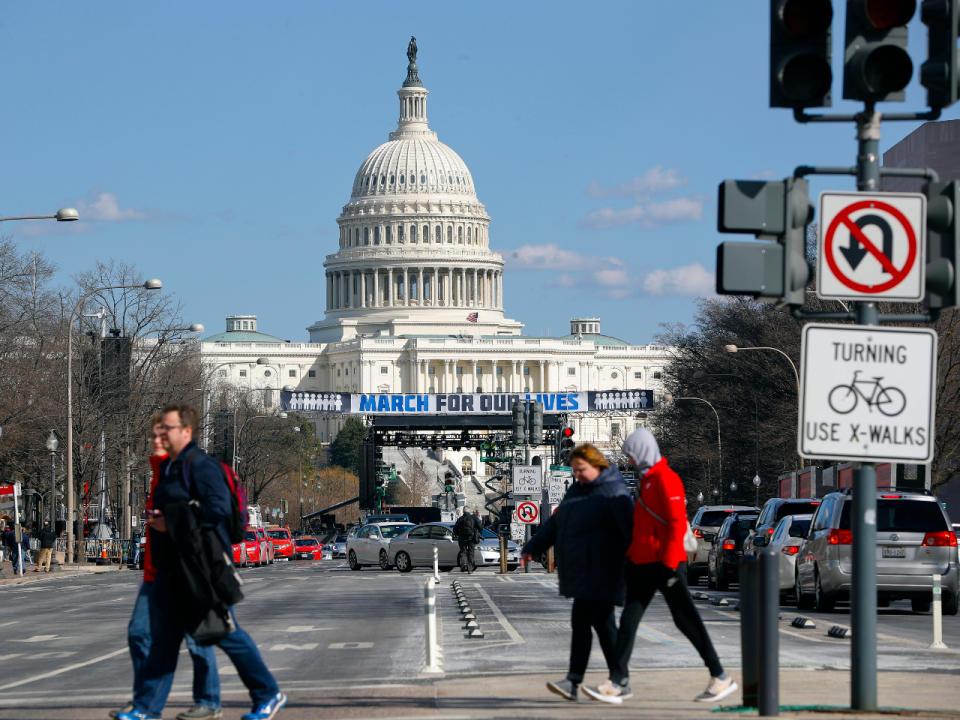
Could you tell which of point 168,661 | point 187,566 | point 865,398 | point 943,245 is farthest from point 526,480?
point 865,398

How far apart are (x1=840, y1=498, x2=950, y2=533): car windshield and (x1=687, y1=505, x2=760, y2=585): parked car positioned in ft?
35.6

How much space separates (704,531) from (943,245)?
29055mm

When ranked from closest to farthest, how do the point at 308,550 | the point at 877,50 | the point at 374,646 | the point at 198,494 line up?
the point at 877,50, the point at 198,494, the point at 374,646, the point at 308,550

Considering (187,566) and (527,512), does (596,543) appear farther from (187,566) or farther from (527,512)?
(527,512)

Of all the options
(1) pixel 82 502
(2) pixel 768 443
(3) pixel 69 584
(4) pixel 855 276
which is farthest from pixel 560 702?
(2) pixel 768 443

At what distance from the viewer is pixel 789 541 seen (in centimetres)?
2908

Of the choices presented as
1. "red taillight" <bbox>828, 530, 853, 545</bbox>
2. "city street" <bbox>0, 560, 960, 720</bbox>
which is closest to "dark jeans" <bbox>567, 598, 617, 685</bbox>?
"city street" <bbox>0, 560, 960, 720</bbox>

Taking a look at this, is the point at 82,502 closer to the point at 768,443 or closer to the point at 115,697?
the point at 768,443

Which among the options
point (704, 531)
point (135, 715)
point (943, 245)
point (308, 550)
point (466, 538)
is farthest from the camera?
point (308, 550)

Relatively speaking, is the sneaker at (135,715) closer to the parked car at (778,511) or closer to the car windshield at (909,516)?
the car windshield at (909,516)

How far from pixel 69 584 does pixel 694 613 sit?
113ft

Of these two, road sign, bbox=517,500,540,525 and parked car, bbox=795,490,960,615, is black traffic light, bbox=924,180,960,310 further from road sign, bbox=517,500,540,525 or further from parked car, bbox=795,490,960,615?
road sign, bbox=517,500,540,525

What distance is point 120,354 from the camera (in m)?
59.2

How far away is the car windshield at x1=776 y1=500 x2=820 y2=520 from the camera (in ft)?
105
